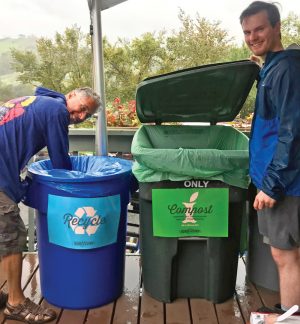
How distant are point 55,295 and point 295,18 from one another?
1065 centimetres

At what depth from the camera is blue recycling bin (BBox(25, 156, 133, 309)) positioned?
2.07 metres

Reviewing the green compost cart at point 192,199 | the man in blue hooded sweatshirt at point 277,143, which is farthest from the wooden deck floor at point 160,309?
the man in blue hooded sweatshirt at point 277,143

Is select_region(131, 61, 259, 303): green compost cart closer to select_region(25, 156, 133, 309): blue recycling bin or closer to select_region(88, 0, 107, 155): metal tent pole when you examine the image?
select_region(25, 156, 133, 309): blue recycling bin

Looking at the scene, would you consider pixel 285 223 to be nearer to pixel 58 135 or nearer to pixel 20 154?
pixel 58 135

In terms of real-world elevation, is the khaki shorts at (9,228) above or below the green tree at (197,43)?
below

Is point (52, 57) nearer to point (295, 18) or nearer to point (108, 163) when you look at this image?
point (295, 18)

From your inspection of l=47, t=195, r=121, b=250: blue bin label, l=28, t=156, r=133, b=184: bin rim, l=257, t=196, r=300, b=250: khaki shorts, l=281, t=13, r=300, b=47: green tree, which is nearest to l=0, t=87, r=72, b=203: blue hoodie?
l=28, t=156, r=133, b=184: bin rim

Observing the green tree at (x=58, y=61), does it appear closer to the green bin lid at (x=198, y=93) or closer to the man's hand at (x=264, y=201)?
the green bin lid at (x=198, y=93)

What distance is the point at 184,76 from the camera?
224cm

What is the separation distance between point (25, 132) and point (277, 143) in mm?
1299

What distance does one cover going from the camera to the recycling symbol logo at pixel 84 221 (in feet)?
6.80

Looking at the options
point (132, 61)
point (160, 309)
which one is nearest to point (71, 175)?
point (160, 309)

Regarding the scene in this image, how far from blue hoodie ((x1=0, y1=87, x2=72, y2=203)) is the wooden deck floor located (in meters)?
0.76

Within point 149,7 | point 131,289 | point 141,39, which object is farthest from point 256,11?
point 149,7
